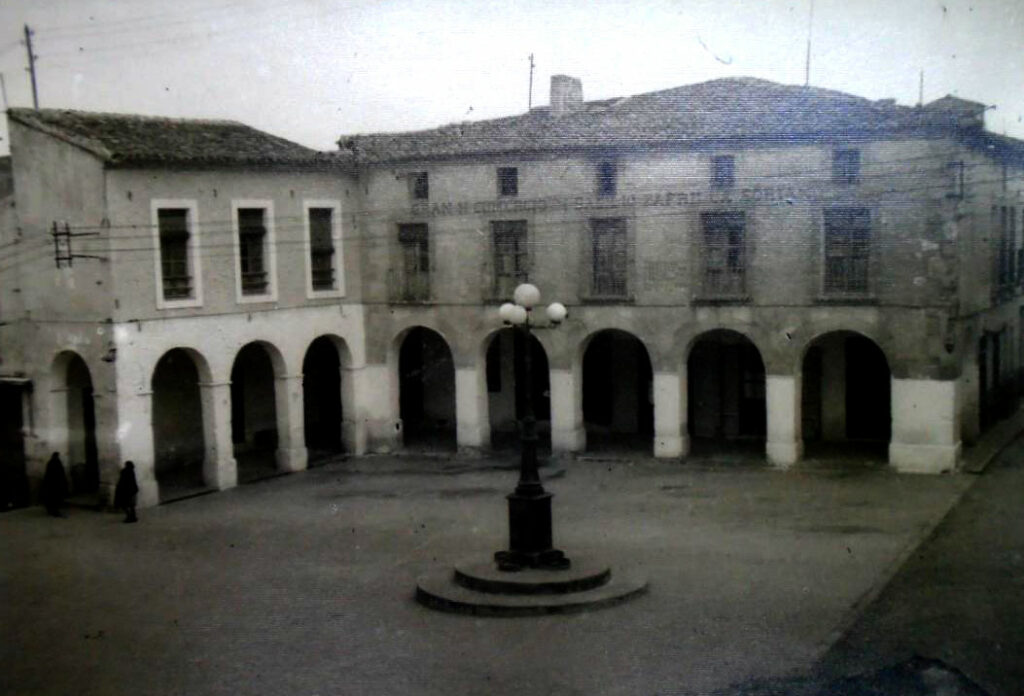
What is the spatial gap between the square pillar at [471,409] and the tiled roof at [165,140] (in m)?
6.20

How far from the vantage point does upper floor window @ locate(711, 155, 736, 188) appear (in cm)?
2625

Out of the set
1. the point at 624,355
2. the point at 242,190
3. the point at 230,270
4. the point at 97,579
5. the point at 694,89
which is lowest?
the point at 97,579

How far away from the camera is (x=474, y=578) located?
17328 millimetres

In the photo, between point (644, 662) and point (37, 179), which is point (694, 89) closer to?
point (37, 179)

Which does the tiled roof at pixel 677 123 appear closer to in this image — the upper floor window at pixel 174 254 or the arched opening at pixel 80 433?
the upper floor window at pixel 174 254

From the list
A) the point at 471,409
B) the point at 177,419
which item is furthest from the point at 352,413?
the point at 177,419

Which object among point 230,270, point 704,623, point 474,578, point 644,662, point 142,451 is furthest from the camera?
point 230,270

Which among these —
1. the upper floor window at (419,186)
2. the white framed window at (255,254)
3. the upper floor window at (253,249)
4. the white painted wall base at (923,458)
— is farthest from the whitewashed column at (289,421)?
the white painted wall base at (923,458)

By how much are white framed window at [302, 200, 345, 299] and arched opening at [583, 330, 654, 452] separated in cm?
682

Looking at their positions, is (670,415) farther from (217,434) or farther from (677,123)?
(217,434)

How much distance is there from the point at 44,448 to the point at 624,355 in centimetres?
1434

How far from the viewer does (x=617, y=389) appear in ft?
104

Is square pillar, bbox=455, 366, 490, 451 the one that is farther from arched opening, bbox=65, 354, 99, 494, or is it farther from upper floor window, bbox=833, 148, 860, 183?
upper floor window, bbox=833, 148, 860, 183

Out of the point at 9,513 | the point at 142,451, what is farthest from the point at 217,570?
the point at 9,513
